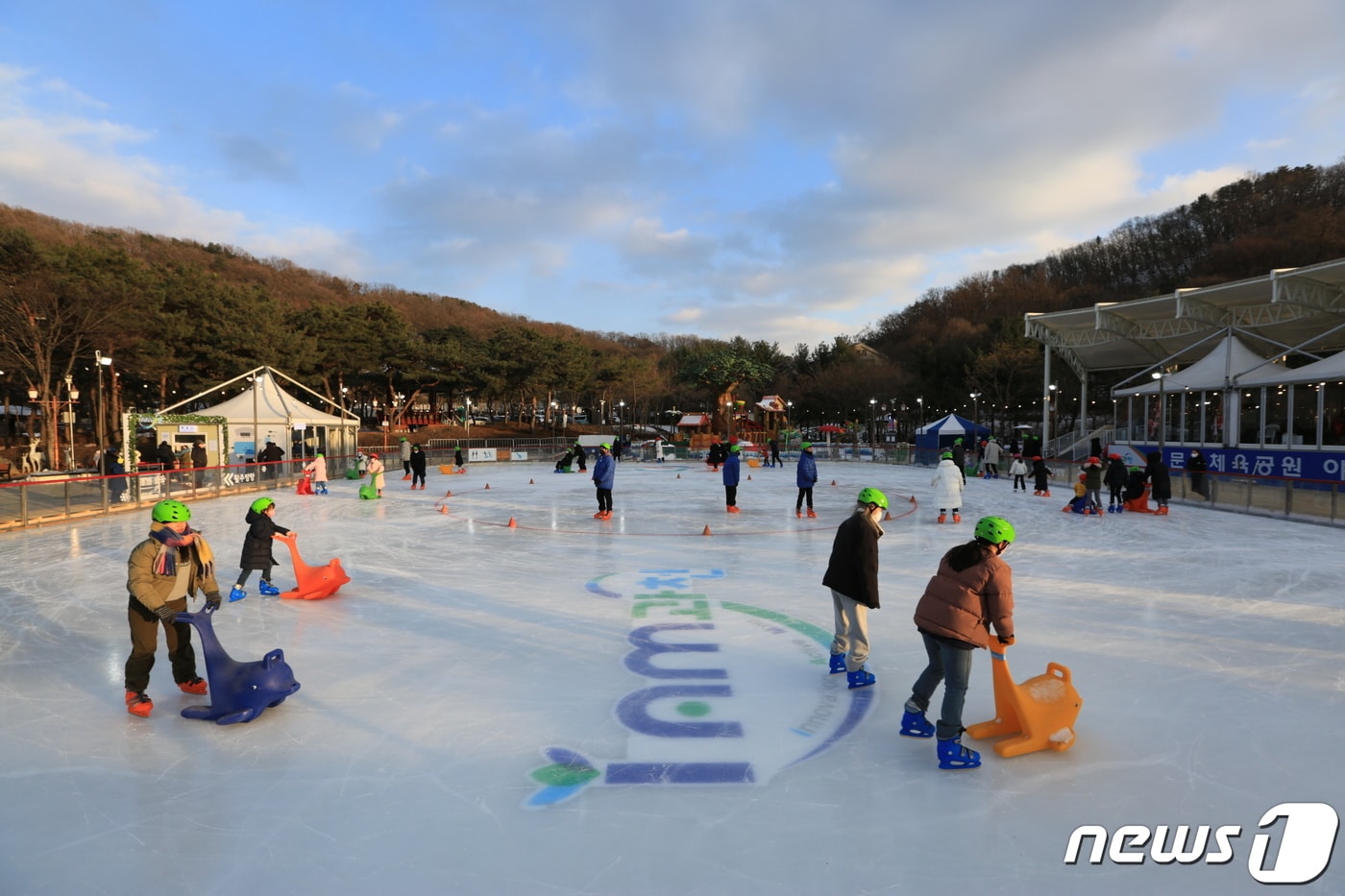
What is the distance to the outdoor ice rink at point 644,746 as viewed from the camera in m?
2.77

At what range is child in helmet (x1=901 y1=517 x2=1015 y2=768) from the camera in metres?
3.33

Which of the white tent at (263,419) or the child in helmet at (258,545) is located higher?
the white tent at (263,419)

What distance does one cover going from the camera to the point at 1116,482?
1448 centimetres

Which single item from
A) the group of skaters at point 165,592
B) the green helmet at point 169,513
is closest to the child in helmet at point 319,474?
the group of skaters at point 165,592

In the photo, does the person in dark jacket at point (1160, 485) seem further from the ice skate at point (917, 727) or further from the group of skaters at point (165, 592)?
the group of skaters at point (165, 592)

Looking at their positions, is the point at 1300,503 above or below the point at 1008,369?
below

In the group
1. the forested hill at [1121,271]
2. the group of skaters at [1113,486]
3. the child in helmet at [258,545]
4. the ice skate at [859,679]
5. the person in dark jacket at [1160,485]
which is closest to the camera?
the ice skate at [859,679]

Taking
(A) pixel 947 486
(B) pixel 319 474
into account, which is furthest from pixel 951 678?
(B) pixel 319 474

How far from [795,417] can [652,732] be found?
2598 inches

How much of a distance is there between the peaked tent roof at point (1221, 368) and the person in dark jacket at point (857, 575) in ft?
80.0

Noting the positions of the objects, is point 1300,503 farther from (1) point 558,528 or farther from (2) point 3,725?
(2) point 3,725

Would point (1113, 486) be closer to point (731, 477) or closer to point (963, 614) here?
point (731, 477)

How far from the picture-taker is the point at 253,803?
3.20 m

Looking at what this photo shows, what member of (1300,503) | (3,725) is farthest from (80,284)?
(1300,503)
